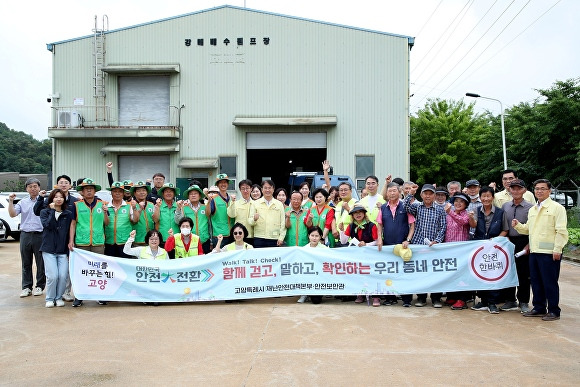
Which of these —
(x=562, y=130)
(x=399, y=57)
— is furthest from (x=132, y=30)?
(x=562, y=130)

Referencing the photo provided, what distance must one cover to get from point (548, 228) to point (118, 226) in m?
6.39

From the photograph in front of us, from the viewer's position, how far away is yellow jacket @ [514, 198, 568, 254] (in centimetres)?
663

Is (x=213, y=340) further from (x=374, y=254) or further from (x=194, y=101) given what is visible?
(x=194, y=101)

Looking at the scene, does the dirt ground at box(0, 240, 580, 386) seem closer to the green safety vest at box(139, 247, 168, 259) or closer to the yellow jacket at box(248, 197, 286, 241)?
the green safety vest at box(139, 247, 168, 259)

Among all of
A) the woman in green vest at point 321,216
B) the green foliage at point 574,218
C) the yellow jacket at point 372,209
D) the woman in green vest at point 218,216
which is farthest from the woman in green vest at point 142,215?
the green foliage at point 574,218

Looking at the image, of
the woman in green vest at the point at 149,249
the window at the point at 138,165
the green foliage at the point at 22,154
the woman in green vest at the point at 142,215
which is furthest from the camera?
the green foliage at the point at 22,154

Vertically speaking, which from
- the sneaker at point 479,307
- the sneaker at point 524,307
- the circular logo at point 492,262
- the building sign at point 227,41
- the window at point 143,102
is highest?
the building sign at point 227,41

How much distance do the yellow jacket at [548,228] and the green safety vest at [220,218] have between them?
4.69m

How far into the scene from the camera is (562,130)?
23.4 metres

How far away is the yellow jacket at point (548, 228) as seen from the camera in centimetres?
663

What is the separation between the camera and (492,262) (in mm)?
7496

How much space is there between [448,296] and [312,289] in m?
2.11

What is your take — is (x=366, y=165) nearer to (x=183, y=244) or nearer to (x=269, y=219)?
(x=269, y=219)

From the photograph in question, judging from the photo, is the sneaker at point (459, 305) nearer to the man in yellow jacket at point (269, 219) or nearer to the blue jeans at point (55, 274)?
the man in yellow jacket at point (269, 219)
